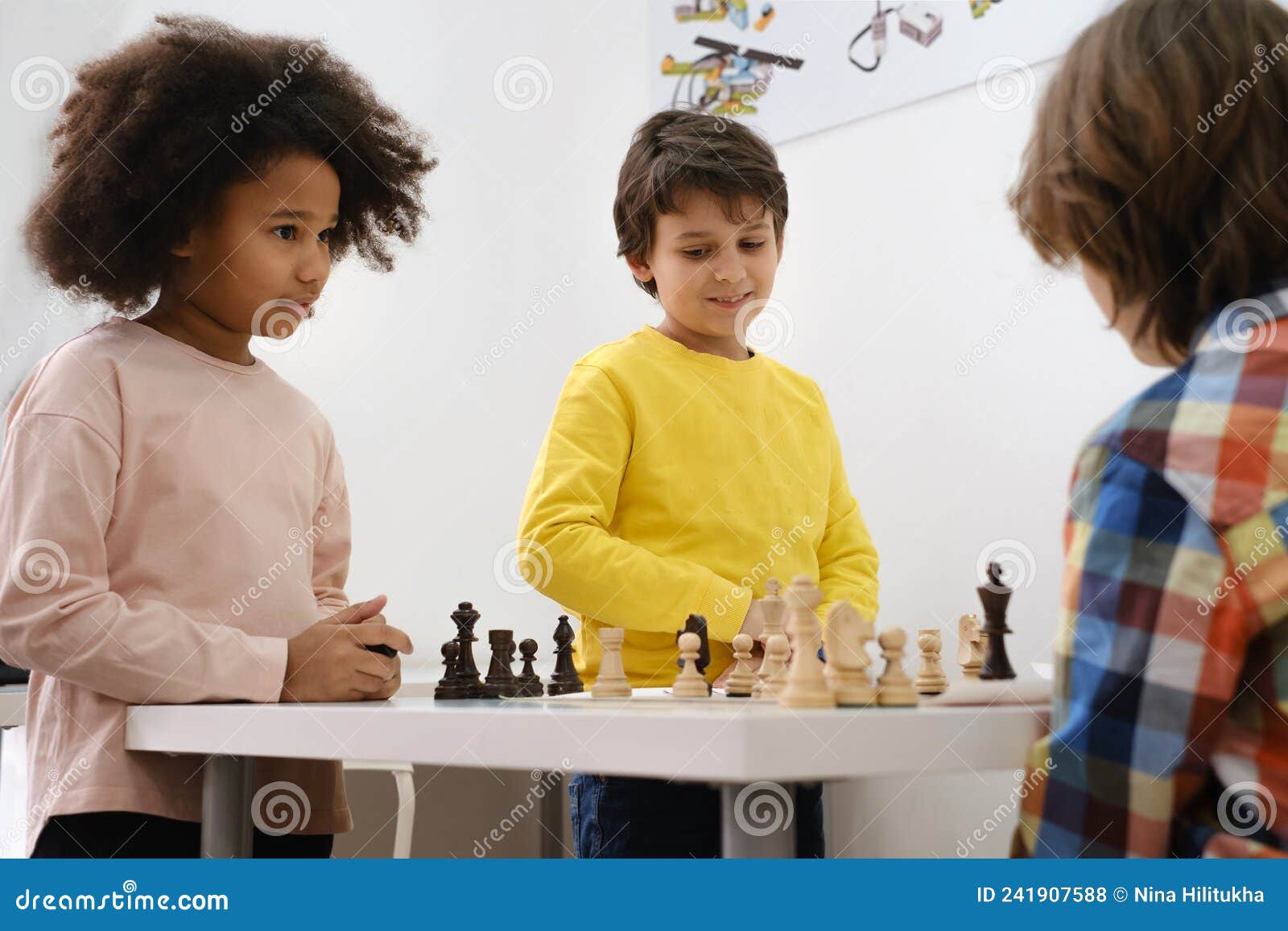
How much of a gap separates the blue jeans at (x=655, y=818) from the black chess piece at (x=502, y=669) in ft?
0.43

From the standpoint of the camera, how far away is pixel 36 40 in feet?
10.5

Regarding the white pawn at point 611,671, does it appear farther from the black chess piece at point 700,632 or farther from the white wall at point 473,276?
the white wall at point 473,276

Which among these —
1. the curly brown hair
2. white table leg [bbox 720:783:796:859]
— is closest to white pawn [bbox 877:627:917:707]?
white table leg [bbox 720:783:796:859]

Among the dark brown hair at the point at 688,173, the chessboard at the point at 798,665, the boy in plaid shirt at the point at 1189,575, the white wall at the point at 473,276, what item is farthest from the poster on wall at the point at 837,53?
the boy in plaid shirt at the point at 1189,575

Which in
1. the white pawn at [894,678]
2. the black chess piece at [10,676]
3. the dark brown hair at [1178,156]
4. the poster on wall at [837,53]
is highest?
the poster on wall at [837,53]

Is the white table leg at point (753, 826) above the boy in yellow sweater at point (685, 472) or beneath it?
beneath

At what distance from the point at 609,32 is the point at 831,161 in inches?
30.3

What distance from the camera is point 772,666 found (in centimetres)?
124

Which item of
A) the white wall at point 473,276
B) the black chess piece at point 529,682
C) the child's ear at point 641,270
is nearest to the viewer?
the black chess piece at point 529,682

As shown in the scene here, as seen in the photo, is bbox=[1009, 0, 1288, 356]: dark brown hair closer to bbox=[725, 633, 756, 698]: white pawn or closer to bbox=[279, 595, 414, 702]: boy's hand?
bbox=[725, 633, 756, 698]: white pawn

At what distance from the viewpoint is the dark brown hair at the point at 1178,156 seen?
0.87 metres

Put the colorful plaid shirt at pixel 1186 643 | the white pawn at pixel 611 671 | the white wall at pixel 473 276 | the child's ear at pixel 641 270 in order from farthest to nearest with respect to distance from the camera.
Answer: the white wall at pixel 473 276 → the child's ear at pixel 641 270 → the white pawn at pixel 611 671 → the colorful plaid shirt at pixel 1186 643

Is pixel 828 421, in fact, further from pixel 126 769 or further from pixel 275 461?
pixel 126 769

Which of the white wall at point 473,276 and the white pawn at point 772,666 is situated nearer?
the white pawn at point 772,666
